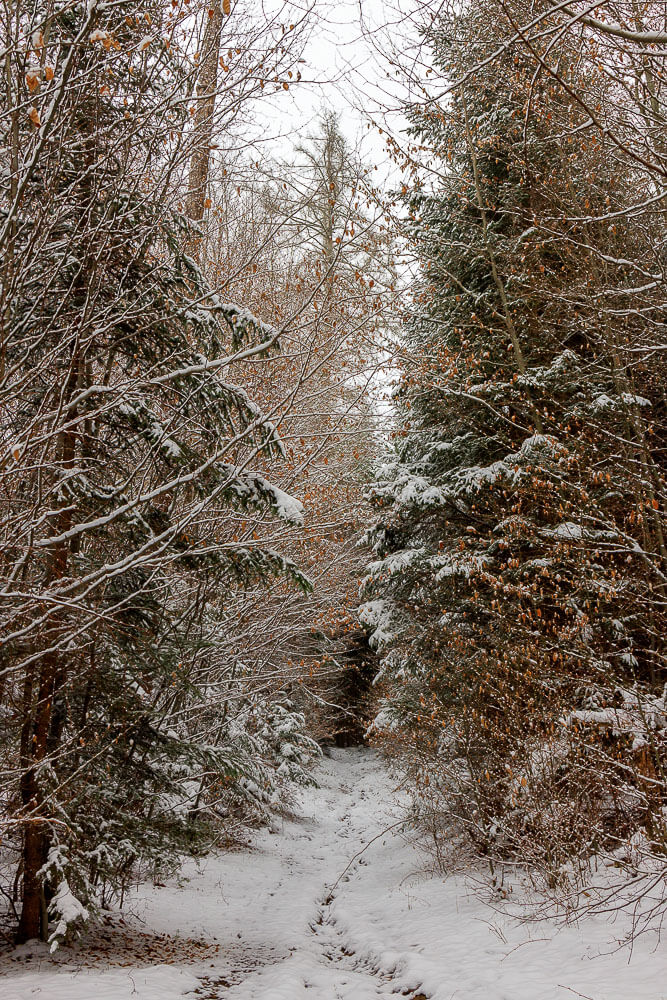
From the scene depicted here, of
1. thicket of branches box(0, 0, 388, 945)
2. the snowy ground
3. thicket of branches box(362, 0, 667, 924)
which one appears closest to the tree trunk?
thicket of branches box(0, 0, 388, 945)

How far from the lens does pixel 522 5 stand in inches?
175

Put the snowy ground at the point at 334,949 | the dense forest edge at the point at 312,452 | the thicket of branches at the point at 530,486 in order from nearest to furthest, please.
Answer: the dense forest edge at the point at 312,452
the snowy ground at the point at 334,949
the thicket of branches at the point at 530,486

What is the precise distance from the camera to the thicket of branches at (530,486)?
5949 mm

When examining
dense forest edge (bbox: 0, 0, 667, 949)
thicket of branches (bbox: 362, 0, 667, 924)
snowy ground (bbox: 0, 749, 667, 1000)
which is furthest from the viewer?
thicket of branches (bbox: 362, 0, 667, 924)

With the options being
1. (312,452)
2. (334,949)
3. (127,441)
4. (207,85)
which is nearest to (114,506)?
(127,441)

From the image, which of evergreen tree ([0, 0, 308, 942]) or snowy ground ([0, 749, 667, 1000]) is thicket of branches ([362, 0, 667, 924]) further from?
evergreen tree ([0, 0, 308, 942])

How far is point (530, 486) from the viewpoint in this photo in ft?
26.0

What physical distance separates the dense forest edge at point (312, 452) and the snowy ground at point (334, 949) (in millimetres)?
393

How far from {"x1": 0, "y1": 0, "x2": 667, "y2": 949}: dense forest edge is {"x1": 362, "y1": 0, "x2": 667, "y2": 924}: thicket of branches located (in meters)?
0.08

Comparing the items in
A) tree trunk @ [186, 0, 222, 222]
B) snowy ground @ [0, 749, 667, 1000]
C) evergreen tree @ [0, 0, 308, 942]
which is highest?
tree trunk @ [186, 0, 222, 222]

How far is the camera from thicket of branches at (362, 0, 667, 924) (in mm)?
5949

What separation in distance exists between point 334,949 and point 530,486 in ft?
19.0

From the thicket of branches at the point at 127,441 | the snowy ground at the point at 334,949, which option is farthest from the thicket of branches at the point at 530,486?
the thicket of branches at the point at 127,441

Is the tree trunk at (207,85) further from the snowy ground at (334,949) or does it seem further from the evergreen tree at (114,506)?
the snowy ground at (334,949)
